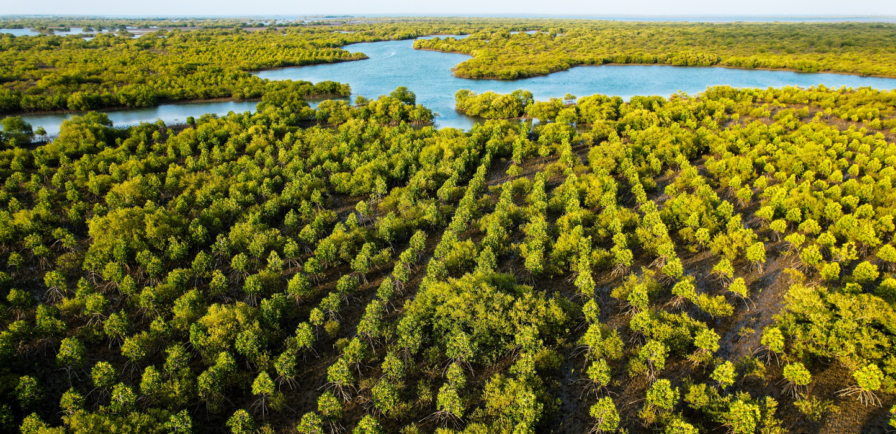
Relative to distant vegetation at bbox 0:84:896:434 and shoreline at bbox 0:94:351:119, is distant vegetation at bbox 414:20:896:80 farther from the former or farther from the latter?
distant vegetation at bbox 0:84:896:434

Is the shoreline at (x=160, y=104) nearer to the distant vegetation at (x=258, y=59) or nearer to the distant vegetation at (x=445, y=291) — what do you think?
the distant vegetation at (x=258, y=59)

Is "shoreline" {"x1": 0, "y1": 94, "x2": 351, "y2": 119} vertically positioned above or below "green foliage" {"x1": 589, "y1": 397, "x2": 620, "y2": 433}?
above

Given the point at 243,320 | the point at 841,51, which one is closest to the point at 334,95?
the point at 243,320

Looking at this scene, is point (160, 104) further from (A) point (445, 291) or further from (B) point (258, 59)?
(A) point (445, 291)

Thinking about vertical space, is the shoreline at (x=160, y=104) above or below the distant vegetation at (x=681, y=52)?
below

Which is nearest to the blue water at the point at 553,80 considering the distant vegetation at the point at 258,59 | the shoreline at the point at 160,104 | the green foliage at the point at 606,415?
the distant vegetation at the point at 258,59

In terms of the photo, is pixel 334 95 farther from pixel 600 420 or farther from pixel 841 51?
pixel 841 51

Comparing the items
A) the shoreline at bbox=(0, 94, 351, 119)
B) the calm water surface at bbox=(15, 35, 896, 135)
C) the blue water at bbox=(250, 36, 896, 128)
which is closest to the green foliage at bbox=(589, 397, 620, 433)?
the calm water surface at bbox=(15, 35, 896, 135)
